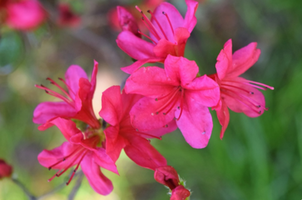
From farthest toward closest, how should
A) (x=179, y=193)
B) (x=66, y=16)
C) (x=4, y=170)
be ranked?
(x=66, y=16)
(x=4, y=170)
(x=179, y=193)

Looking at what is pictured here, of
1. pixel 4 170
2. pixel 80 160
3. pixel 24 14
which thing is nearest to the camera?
pixel 80 160

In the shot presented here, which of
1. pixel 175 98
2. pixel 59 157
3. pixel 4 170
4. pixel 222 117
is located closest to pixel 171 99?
pixel 175 98

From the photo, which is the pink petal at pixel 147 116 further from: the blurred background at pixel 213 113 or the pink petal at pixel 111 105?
the blurred background at pixel 213 113

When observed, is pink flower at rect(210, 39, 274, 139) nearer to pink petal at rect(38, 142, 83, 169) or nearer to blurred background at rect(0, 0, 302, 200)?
pink petal at rect(38, 142, 83, 169)

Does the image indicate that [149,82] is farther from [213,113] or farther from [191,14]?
[213,113]

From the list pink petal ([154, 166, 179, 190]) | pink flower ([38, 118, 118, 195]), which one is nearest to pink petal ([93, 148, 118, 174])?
pink flower ([38, 118, 118, 195])

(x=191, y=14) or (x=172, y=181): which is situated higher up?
(x=191, y=14)

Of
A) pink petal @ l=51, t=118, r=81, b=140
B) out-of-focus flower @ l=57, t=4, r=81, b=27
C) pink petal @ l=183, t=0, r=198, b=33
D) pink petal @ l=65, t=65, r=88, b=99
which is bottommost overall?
pink petal @ l=51, t=118, r=81, b=140
